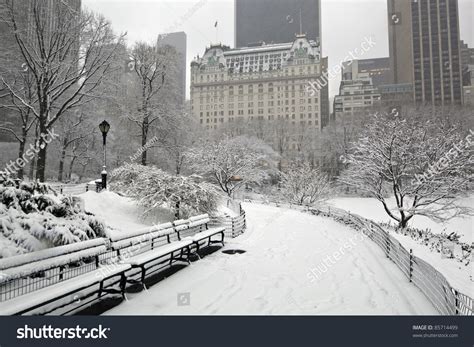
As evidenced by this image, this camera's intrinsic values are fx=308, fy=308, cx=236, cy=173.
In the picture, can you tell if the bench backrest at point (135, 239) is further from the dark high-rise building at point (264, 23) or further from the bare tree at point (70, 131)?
the dark high-rise building at point (264, 23)

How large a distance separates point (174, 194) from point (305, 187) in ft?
73.7

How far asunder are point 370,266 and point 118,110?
19.5 m

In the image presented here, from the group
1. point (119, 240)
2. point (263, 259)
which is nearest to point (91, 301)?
point (119, 240)

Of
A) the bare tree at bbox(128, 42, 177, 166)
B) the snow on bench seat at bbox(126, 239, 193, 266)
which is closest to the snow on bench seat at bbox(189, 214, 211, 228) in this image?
the snow on bench seat at bbox(126, 239, 193, 266)

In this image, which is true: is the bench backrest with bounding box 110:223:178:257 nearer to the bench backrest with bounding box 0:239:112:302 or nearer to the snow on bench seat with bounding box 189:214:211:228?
the bench backrest with bounding box 0:239:112:302

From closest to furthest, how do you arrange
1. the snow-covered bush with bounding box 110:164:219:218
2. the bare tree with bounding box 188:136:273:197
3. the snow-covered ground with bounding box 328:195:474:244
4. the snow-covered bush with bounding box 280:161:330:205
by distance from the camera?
the snow-covered bush with bounding box 110:164:219:218 → the snow-covered ground with bounding box 328:195:474:244 → the bare tree with bounding box 188:136:273:197 → the snow-covered bush with bounding box 280:161:330:205

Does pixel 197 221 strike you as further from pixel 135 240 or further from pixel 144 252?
pixel 135 240

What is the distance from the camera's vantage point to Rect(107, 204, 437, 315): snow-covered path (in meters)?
4.73

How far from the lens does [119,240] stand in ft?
21.2

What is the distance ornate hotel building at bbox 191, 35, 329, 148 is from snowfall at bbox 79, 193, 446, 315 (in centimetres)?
9243

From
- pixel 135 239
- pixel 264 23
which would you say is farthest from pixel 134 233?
pixel 264 23

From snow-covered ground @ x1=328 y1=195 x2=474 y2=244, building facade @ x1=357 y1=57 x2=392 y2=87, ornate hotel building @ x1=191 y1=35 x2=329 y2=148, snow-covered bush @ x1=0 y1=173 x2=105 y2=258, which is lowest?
snow-covered ground @ x1=328 y1=195 x2=474 y2=244

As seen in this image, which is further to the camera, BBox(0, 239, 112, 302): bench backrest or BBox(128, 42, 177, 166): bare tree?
BBox(128, 42, 177, 166): bare tree
